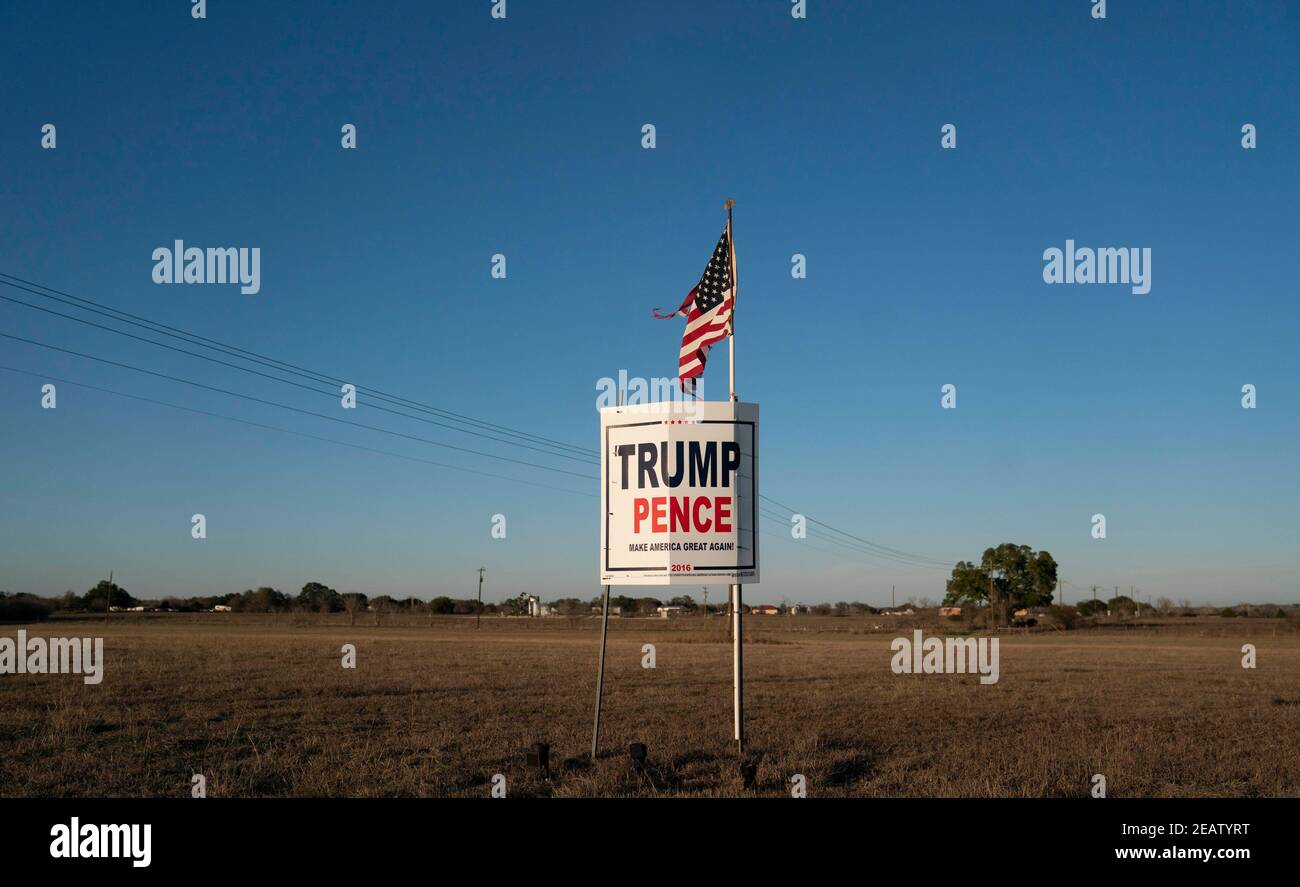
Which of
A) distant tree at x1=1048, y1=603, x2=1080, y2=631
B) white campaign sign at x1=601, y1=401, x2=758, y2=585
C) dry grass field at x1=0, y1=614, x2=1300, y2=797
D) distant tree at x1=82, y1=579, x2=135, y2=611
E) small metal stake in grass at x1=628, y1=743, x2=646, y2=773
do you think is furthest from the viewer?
distant tree at x1=82, y1=579, x2=135, y2=611

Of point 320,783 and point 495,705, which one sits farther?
point 495,705

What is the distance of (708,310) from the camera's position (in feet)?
47.1

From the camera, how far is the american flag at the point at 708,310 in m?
14.2

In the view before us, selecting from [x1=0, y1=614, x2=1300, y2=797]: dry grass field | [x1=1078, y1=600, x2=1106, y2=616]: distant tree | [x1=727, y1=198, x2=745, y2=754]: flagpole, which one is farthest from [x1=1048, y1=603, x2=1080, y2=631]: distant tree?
[x1=727, y1=198, x2=745, y2=754]: flagpole

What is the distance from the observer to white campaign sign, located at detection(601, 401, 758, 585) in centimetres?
1290

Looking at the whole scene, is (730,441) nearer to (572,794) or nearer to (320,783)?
(572,794)

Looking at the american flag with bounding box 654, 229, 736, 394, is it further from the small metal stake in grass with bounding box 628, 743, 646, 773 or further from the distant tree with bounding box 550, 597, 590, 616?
the distant tree with bounding box 550, 597, 590, 616

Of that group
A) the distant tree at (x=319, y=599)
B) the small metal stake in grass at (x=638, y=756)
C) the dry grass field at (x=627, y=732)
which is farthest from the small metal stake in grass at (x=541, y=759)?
the distant tree at (x=319, y=599)

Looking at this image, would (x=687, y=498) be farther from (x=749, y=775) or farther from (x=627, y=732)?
(x=627, y=732)

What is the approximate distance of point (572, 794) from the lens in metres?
10.4

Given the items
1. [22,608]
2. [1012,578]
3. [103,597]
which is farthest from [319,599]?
[1012,578]

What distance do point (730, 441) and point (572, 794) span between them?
16.4ft

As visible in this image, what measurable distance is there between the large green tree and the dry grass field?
7335 centimetres

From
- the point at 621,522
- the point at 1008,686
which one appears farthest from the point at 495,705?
the point at 1008,686
